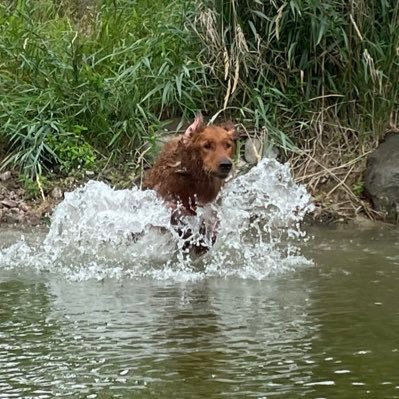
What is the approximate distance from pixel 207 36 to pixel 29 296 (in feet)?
14.3

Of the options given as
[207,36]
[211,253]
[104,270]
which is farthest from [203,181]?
[207,36]

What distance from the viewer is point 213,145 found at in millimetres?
6879

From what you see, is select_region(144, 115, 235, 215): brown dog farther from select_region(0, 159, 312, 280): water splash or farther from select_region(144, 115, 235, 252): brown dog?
select_region(0, 159, 312, 280): water splash

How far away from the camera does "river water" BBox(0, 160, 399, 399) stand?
4031 mm

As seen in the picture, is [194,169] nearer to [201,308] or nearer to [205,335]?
[201,308]

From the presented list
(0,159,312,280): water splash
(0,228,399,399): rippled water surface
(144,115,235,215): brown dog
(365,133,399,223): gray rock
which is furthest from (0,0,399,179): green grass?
(0,228,399,399): rippled water surface

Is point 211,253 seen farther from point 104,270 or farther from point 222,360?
point 222,360

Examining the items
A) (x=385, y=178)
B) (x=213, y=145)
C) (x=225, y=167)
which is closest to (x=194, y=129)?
(x=213, y=145)

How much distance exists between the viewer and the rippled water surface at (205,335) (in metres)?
3.96

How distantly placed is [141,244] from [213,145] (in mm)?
843

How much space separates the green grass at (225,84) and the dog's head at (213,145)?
2.19m

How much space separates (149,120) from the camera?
941 cm

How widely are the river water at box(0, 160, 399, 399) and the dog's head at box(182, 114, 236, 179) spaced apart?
511 millimetres

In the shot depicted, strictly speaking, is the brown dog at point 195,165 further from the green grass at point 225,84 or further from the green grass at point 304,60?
the green grass at point 304,60
